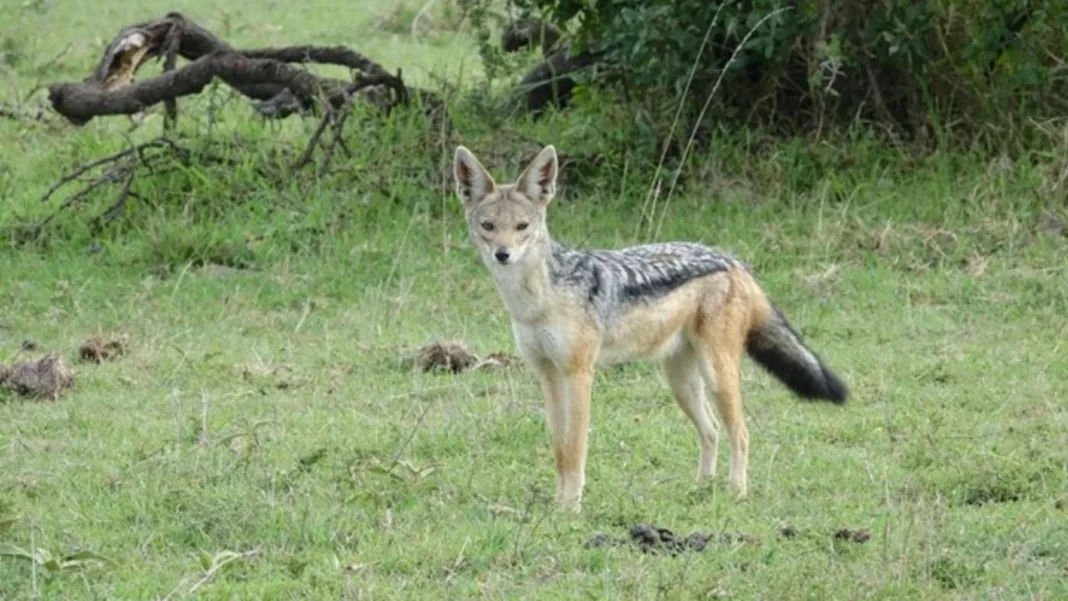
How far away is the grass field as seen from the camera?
18.9ft

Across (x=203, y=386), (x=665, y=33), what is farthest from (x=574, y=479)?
(x=665, y=33)

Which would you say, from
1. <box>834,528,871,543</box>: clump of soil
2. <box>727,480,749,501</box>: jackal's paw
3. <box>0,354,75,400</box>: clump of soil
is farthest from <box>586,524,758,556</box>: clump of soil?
<box>0,354,75,400</box>: clump of soil

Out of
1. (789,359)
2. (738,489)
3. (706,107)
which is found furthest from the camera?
(706,107)

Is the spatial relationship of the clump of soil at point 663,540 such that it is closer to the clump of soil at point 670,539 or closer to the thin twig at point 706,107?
the clump of soil at point 670,539

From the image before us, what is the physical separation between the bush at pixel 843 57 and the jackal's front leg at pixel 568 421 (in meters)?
3.86

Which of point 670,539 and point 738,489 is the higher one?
point 670,539

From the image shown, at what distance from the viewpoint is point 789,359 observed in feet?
23.6

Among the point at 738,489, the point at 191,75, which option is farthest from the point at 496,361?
the point at 191,75

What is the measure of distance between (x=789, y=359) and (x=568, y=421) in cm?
92

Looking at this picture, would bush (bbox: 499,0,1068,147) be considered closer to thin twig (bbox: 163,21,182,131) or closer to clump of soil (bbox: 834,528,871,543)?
thin twig (bbox: 163,21,182,131)

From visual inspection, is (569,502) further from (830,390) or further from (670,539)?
(830,390)

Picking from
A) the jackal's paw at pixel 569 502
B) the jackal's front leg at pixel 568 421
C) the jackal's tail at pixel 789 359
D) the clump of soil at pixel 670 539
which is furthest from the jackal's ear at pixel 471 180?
the clump of soil at pixel 670 539

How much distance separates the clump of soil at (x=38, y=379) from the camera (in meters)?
8.20

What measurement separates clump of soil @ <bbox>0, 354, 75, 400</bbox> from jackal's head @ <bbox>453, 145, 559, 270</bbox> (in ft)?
6.67
